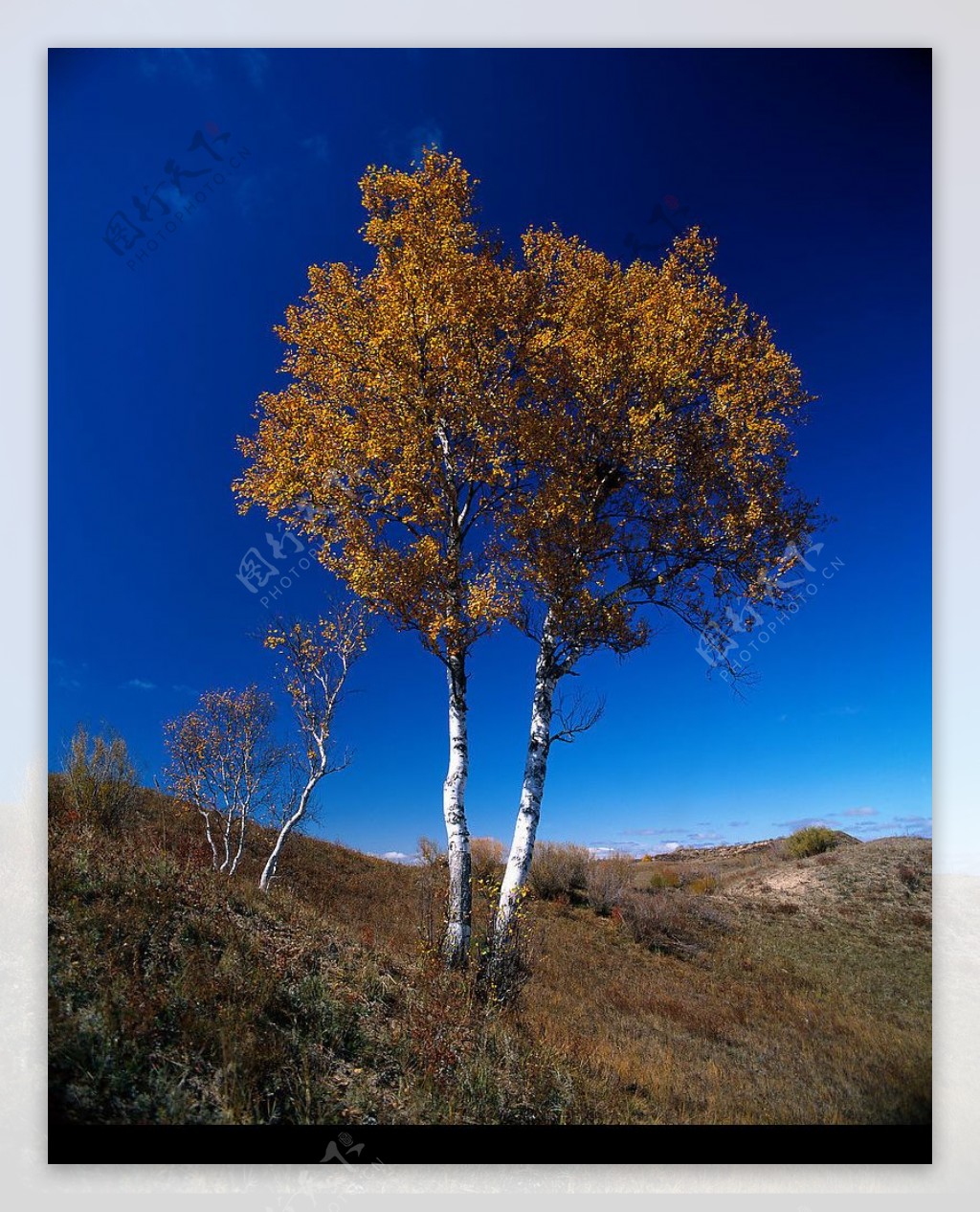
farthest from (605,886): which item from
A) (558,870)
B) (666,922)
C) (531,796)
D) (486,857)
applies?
(531,796)

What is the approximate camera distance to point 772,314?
648cm

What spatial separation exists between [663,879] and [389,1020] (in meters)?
9.23

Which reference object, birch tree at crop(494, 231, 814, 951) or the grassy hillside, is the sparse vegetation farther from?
birch tree at crop(494, 231, 814, 951)

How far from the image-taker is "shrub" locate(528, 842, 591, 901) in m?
10.2

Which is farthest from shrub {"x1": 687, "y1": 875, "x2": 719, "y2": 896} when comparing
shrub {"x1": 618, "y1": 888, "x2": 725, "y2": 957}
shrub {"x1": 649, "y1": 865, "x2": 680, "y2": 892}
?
shrub {"x1": 618, "y1": 888, "x2": 725, "y2": 957}

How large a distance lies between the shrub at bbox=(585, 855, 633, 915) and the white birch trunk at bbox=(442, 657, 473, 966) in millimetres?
4332

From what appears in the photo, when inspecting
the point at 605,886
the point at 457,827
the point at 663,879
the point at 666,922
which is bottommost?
the point at 663,879

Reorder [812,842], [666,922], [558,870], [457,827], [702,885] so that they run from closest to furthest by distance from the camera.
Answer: [457,827] < [666,922] < [558,870] < [702,885] < [812,842]

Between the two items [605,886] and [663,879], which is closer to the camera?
[605,886]

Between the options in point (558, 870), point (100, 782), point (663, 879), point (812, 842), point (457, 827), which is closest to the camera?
point (457, 827)

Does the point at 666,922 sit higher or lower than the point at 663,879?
higher

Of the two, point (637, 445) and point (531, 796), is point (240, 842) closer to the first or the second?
point (531, 796)

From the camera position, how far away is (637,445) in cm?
630

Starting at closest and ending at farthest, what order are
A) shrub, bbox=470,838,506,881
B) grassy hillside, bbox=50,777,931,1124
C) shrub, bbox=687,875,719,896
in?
grassy hillside, bbox=50,777,931,1124 → shrub, bbox=470,838,506,881 → shrub, bbox=687,875,719,896
